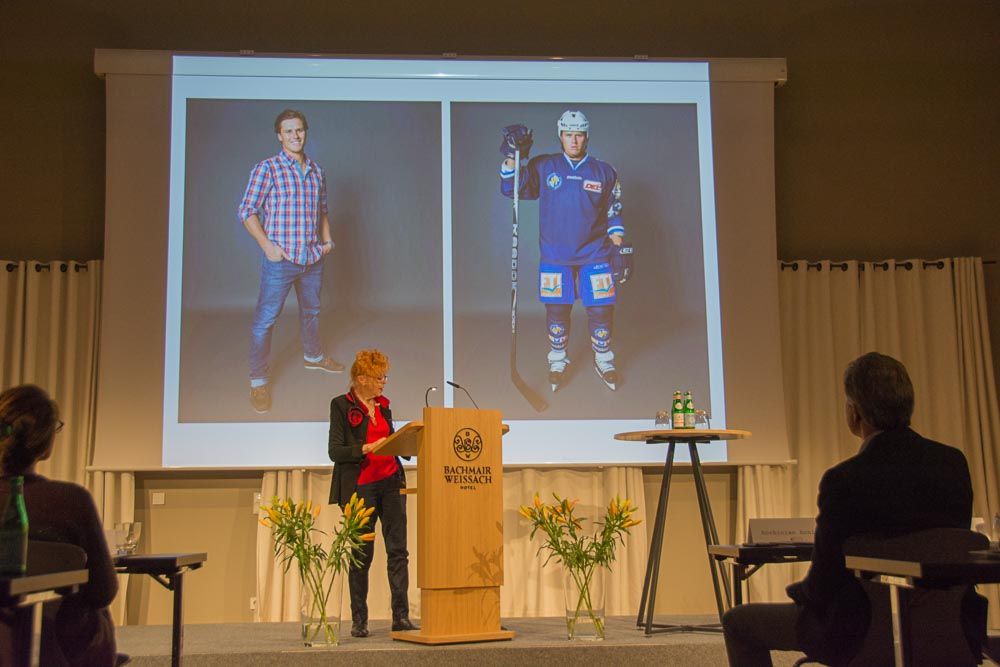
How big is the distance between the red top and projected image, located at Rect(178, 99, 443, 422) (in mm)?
1044

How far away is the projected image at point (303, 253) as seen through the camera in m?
5.64

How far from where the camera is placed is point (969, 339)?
614 centimetres

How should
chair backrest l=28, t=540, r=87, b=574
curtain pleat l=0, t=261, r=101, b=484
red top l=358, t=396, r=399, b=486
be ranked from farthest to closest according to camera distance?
1. curtain pleat l=0, t=261, r=101, b=484
2. red top l=358, t=396, r=399, b=486
3. chair backrest l=28, t=540, r=87, b=574

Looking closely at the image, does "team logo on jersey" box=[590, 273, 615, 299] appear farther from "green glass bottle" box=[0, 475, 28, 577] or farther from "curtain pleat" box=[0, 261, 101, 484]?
"green glass bottle" box=[0, 475, 28, 577]

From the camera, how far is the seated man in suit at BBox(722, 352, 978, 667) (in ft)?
7.07

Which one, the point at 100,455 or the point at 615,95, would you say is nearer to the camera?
the point at 100,455

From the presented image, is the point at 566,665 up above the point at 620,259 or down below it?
below

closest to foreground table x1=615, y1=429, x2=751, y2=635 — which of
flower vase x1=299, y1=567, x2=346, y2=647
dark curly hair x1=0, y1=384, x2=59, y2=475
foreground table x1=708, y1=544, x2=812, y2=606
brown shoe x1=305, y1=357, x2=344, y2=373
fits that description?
foreground table x1=708, y1=544, x2=812, y2=606

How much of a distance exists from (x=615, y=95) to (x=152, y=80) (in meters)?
2.81

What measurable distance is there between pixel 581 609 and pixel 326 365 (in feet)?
7.60

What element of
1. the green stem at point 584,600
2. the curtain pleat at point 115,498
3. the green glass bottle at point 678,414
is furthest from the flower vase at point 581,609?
the curtain pleat at point 115,498

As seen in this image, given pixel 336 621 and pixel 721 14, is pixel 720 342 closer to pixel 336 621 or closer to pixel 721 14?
pixel 721 14

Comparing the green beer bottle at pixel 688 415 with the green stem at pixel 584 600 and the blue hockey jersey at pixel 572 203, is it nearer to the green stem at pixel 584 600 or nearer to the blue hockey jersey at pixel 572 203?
the green stem at pixel 584 600

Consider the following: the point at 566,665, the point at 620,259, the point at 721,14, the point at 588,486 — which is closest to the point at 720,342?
the point at 620,259
